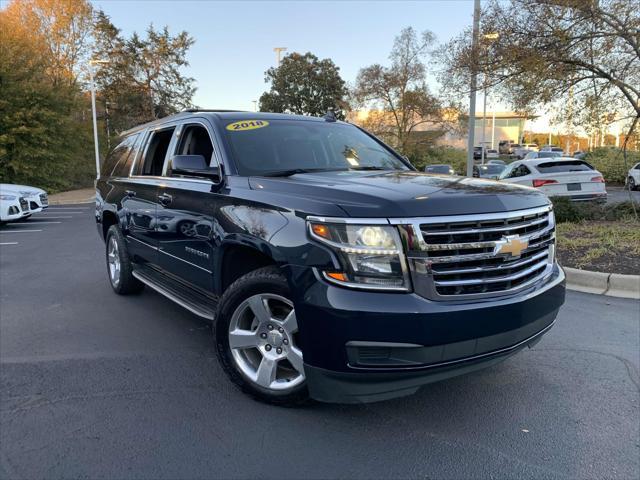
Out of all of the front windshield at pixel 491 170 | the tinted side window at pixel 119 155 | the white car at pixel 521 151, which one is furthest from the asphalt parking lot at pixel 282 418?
the white car at pixel 521 151

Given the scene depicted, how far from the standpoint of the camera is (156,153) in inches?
194

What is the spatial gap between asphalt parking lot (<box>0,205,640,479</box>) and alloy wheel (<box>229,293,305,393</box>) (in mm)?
225

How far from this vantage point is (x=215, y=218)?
3463mm

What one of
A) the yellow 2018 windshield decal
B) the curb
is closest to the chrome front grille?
the yellow 2018 windshield decal

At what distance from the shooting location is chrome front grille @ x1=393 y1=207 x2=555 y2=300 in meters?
2.50

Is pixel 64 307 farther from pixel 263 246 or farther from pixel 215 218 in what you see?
pixel 263 246

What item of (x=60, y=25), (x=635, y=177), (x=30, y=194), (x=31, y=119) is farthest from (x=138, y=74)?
(x=635, y=177)

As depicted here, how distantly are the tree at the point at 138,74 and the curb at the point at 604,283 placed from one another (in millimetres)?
32577

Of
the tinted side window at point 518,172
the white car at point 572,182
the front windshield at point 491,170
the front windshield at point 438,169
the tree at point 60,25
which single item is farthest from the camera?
the tree at point 60,25

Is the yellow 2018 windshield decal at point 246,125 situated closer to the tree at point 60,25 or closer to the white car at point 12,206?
the white car at point 12,206

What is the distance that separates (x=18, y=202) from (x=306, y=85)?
3484 centimetres

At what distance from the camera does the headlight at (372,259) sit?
8.18ft

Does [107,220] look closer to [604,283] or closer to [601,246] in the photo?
[604,283]

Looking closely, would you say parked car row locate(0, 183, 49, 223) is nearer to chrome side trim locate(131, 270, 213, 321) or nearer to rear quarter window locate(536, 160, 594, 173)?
chrome side trim locate(131, 270, 213, 321)
